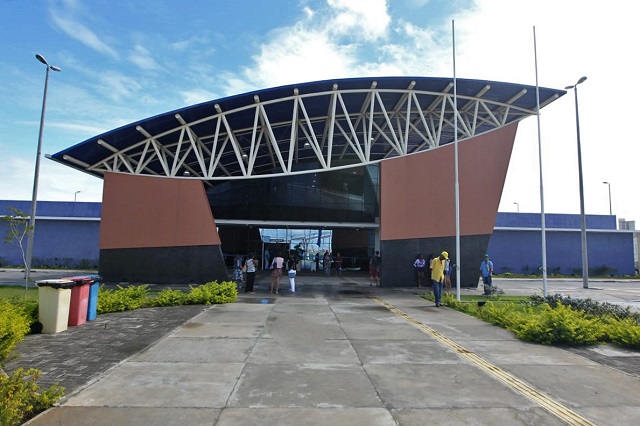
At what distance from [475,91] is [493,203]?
6157mm

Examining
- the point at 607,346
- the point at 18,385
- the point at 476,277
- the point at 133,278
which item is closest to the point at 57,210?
the point at 133,278

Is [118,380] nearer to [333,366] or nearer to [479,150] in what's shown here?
[333,366]

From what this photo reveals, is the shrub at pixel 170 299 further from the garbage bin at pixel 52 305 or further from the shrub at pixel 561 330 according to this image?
the shrub at pixel 561 330

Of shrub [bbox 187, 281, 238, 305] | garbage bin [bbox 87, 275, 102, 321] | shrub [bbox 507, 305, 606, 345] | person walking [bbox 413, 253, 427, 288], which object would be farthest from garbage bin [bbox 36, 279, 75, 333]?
person walking [bbox 413, 253, 427, 288]

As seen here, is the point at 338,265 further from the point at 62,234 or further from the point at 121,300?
the point at 62,234

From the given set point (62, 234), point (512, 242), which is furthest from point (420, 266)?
point (62, 234)

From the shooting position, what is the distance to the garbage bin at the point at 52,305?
8797 millimetres

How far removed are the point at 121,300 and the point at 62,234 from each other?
28975mm

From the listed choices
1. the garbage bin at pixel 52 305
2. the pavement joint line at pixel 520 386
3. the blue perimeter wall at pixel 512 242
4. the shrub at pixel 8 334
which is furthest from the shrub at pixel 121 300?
the blue perimeter wall at pixel 512 242

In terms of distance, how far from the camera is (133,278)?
70.2 feet

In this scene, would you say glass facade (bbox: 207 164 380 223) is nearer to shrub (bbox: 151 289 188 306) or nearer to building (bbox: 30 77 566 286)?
building (bbox: 30 77 566 286)

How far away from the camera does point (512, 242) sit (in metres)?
37.9

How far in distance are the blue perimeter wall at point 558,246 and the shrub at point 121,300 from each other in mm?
32500

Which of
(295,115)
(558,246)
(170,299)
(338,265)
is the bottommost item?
(170,299)
